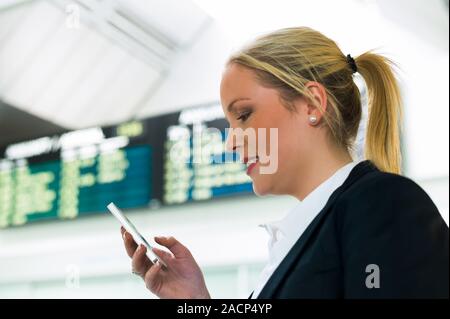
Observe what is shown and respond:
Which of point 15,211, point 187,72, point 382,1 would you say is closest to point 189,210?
point 187,72

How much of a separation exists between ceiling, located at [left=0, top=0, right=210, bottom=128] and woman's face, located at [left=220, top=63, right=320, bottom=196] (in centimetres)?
200

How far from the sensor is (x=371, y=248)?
48 centimetres

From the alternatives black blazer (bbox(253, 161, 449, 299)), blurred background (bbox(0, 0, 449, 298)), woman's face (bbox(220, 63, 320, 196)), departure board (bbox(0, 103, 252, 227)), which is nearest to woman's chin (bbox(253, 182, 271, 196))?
woman's face (bbox(220, 63, 320, 196))

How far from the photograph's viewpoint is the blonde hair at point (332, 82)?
25.6 inches

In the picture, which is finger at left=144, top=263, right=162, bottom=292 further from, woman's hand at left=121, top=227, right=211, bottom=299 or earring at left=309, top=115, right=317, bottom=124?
earring at left=309, top=115, right=317, bottom=124

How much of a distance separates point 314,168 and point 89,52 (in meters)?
2.38

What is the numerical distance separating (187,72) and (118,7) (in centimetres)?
38

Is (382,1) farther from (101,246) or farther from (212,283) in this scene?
(101,246)

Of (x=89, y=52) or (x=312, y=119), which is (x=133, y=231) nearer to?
(x=312, y=119)

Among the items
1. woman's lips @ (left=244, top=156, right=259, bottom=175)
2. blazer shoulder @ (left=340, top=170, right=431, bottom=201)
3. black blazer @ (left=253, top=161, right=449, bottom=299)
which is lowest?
black blazer @ (left=253, top=161, right=449, bottom=299)

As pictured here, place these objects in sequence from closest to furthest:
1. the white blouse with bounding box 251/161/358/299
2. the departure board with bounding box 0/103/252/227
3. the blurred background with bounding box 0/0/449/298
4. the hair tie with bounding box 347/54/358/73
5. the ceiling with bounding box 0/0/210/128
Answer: the white blouse with bounding box 251/161/358/299 → the hair tie with bounding box 347/54/358/73 → the blurred background with bounding box 0/0/449/298 → the departure board with bounding box 0/103/252/227 → the ceiling with bounding box 0/0/210/128

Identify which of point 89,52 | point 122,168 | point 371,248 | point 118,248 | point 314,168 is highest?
point 89,52

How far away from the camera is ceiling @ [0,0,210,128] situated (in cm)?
266

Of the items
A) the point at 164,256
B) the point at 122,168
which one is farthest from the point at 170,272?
the point at 122,168
